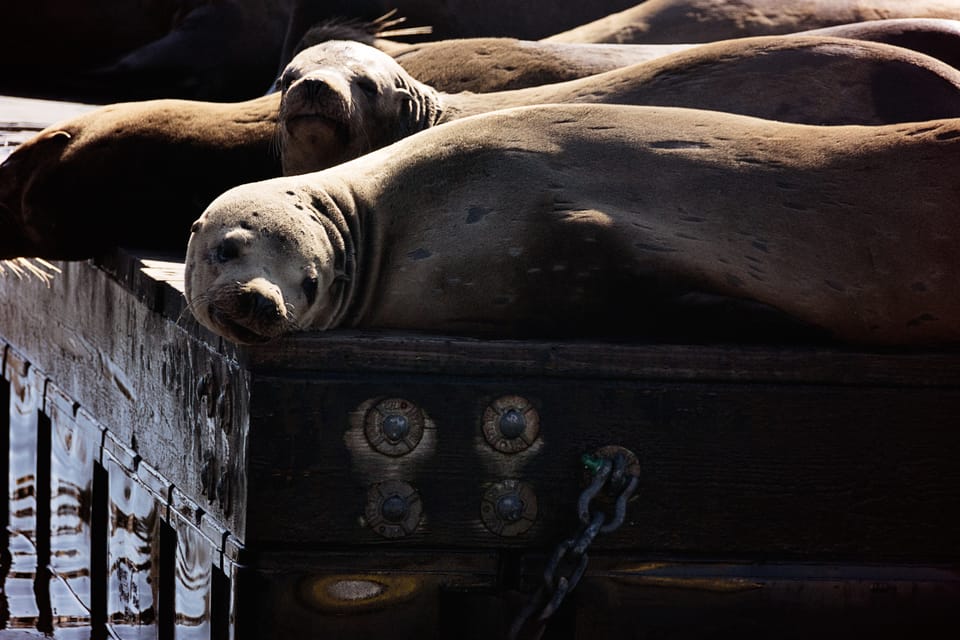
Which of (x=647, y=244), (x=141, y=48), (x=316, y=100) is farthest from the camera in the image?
(x=141, y=48)

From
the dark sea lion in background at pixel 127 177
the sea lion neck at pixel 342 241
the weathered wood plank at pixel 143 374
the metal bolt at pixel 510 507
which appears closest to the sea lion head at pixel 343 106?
the dark sea lion in background at pixel 127 177

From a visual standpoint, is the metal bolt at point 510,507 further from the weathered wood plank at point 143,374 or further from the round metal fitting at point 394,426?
the weathered wood plank at point 143,374

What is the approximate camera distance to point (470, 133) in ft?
9.52

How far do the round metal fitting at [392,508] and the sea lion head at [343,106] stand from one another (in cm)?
117

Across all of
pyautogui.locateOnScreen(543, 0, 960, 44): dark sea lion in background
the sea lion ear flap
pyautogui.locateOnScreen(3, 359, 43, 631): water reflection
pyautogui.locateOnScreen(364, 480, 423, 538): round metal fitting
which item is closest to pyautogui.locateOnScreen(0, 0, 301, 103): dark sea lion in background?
pyautogui.locateOnScreen(543, 0, 960, 44): dark sea lion in background

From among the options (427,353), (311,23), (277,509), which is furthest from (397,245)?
(311,23)

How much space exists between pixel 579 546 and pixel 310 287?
2.12ft

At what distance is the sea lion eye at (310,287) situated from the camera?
104 inches

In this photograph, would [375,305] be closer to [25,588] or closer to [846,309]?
[846,309]

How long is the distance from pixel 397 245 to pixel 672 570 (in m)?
0.77

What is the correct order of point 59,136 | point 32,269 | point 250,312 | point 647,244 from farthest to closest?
1. point 32,269
2. point 59,136
3. point 647,244
4. point 250,312

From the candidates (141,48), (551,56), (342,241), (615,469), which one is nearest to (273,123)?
(551,56)

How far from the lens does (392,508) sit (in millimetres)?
2568

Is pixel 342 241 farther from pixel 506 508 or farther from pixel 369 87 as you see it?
pixel 369 87
